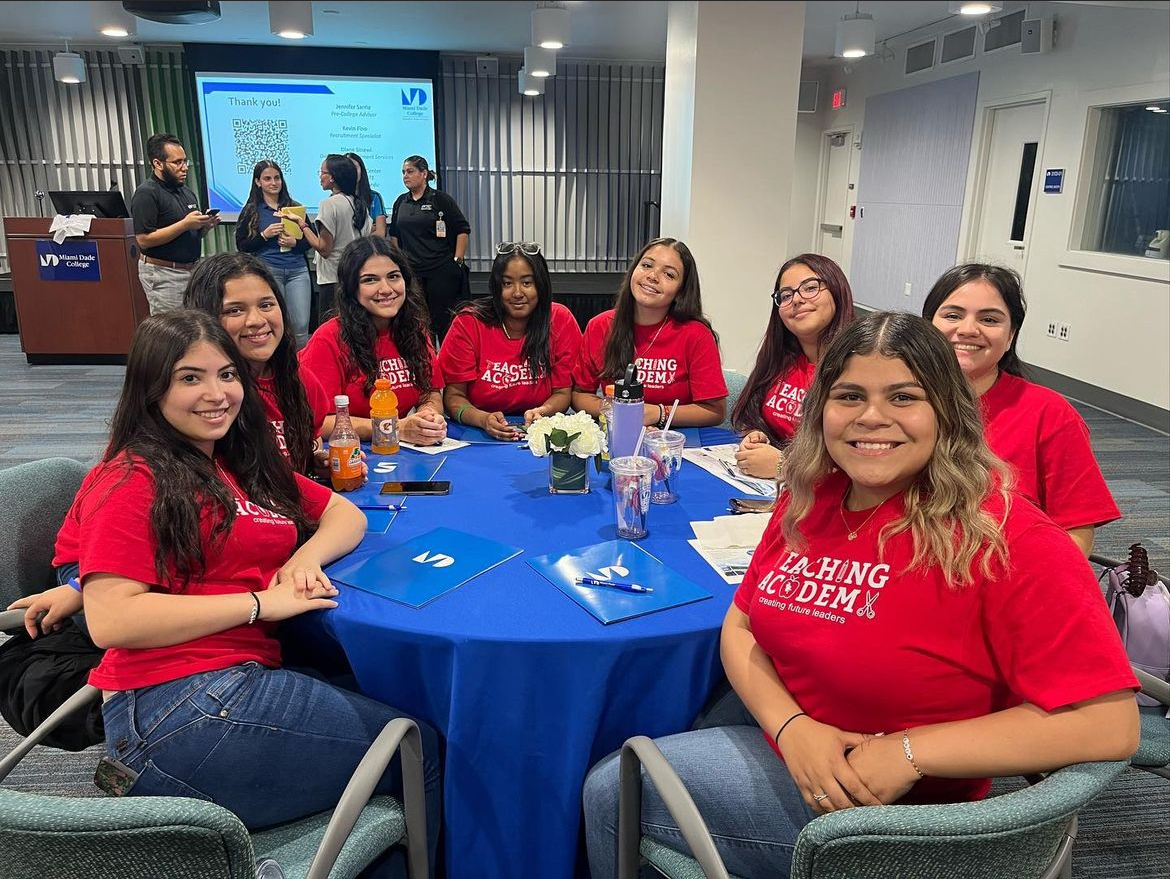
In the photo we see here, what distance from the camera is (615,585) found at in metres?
1.54

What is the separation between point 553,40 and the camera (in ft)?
19.5

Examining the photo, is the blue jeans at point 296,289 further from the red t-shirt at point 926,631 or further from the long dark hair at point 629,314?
the red t-shirt at point 926,631

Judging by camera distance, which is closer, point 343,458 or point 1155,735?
point 1155,735

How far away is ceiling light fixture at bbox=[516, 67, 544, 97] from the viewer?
8.51 meters

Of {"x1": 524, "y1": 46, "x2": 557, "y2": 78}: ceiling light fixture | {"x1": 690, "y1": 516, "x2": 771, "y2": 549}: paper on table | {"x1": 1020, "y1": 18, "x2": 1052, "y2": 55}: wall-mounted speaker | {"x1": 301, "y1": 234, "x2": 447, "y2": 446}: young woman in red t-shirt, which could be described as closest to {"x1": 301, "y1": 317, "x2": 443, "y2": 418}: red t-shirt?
{"x1": 301, "y1": 234, "x2": 447, "y2": 446}: young woman in red t-shirt

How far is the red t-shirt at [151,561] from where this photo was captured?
1.34 m

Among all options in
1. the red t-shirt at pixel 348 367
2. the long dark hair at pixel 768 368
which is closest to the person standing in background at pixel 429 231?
the red t-shirt at pixel 348 367

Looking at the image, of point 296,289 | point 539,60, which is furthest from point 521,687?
point 539,60

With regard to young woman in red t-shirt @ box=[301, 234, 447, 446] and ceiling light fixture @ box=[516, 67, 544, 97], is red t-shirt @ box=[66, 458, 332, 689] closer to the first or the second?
young woman in red t-shirt @ box=[301, 234, 447, 446]

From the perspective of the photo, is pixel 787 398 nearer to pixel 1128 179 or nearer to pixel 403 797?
pixel 403 797

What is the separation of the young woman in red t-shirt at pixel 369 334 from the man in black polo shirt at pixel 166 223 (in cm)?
320

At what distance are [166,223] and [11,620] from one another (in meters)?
→ 4.57

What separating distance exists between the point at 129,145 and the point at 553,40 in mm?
5588

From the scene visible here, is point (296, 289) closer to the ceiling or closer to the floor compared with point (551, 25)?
closer to the floor
